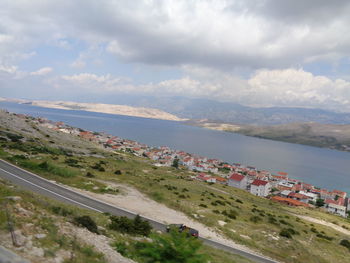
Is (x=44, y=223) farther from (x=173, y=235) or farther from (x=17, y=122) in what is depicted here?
(x=17, y=122)

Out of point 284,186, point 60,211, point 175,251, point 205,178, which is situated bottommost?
point 284,186

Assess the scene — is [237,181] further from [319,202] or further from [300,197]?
[319,202]

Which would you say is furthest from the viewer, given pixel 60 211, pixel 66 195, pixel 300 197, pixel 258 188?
pixel 300 197

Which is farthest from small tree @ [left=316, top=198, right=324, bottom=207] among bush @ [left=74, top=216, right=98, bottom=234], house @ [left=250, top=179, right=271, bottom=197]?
bush @ [left=74, top=216, right=98, bottom=234]

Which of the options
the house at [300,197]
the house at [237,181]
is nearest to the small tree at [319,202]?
the house at [300,197]

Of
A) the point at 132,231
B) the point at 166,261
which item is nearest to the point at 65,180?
the point at 132,231

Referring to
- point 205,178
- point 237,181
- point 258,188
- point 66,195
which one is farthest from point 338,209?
point 66,195

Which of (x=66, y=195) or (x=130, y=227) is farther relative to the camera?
(x=66, y=195)

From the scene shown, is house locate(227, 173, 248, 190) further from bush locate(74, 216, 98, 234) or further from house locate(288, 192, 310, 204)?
bush locate(74, 216, 98, 234)

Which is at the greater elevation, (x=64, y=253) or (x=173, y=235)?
(x=173, y=235)
